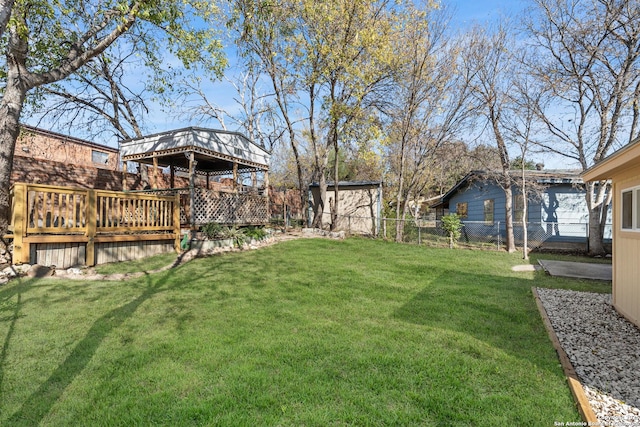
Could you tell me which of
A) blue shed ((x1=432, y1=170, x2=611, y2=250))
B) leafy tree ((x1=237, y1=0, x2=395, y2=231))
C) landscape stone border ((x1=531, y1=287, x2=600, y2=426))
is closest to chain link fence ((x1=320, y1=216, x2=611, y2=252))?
blue shed ((x1=432, y1=170, x2=611, y2=250))

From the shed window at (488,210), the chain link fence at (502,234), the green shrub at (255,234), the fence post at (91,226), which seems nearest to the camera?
the fence post at (91,226)

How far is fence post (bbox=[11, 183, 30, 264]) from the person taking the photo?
17.8ft

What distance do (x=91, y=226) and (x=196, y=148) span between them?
3798mm

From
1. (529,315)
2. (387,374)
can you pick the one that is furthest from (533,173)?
(387,374)

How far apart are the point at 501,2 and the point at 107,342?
14.6m

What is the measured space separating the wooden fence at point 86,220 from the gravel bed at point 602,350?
783 centimetres

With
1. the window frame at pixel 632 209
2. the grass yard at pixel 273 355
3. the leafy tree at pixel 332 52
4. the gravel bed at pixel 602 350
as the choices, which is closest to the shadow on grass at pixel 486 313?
the grass yard at pixel 273 355

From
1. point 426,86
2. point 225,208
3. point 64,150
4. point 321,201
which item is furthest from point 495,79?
point 64,150

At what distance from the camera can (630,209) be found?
14.2ft

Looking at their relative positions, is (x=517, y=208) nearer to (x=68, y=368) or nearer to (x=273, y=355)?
(x=273, y=355)

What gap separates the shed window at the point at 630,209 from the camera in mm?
4102

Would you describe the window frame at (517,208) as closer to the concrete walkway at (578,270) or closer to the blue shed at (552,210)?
the blue shed at (552,210)

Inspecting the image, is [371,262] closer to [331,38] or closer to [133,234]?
[133,234]

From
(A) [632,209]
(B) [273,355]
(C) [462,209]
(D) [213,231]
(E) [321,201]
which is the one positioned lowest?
(B) [273,355]
